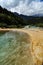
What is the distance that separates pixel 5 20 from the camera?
19100cm

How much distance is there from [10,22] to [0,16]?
1371 cm

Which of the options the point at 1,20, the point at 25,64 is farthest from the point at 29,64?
the point at 1,20

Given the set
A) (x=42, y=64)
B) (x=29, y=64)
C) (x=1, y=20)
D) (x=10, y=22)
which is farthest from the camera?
(x=10, y=22)

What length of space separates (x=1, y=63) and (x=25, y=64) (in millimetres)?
2909

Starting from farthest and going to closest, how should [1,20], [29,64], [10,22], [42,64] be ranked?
[10,22], [1,20], [29,64], [42,64]

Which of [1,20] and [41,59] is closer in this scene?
[41,59]

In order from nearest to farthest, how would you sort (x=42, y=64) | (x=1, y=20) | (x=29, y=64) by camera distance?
(x=42, y=64) < (x=29, y=64) < (x=1, y=20)

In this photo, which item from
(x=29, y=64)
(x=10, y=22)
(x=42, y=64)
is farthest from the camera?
(x=10, y=22)

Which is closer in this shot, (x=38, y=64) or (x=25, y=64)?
(x=38, y=64)

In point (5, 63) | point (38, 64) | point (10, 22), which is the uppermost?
point (38, 64)

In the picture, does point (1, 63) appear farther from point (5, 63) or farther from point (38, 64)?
point (38, 64)

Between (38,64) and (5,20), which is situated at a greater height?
(38,64)

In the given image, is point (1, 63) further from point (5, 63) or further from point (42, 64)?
point (42, 64)

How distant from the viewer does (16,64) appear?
62.2ft
